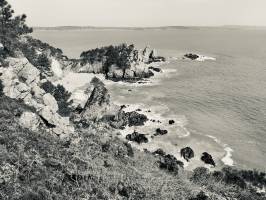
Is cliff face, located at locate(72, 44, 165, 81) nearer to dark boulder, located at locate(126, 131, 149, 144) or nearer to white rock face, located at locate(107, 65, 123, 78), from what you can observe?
white rock face, located at locate(107, 65, 123, 78)

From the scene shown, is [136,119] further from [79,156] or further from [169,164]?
[79,156]

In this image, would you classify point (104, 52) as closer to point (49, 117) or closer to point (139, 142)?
point (139, 142)

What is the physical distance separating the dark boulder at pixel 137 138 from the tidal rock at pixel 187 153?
7042 millimetres

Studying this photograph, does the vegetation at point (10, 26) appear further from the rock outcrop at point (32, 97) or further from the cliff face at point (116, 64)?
the cliff face at point (116, 64)

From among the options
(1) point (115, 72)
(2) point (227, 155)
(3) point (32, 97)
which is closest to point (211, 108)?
(2) point (227, 155)

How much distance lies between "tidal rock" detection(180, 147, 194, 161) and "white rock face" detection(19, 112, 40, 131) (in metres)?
24.9

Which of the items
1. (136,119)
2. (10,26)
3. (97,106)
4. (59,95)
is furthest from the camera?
(10,26)

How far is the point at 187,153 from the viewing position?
56.0 metres

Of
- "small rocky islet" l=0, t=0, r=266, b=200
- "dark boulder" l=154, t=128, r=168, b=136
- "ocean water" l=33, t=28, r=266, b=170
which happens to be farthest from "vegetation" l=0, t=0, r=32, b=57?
"dark boulder" l=154, t=128, r=168, b=136

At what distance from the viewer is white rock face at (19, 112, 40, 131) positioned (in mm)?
38144

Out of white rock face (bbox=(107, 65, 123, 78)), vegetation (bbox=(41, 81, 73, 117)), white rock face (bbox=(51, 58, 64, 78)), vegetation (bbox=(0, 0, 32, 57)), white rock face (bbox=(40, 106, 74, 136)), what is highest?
vegetation (bbox=(0, 0, 32, 57))

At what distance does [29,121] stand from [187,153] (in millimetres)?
26726

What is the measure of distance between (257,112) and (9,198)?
67.1 metres
